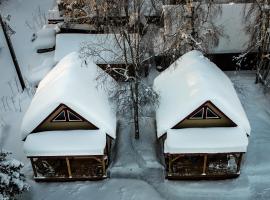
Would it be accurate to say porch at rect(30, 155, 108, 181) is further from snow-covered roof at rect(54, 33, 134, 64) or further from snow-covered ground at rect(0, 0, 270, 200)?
snow-covered roof at rect(54, 33, 134, 64)

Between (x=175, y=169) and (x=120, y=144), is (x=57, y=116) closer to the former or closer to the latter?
(x=120, y=144)

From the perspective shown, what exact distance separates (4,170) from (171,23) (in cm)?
1316

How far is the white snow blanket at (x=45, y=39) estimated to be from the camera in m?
31.8

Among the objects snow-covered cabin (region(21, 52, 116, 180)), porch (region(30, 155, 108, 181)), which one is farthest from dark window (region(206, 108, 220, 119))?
porch (region(30, 155, 108, 181))

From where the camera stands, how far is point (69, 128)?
20.4 m

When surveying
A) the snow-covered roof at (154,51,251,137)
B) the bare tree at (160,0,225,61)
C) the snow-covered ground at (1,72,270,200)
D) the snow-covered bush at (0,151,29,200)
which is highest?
the bare tree at (160,0,225,61)

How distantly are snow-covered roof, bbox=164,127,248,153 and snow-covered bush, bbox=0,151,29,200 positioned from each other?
23.2 feet

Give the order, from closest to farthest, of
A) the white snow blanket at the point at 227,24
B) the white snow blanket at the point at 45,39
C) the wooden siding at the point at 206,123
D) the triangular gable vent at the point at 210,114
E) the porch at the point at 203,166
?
the triangular gable vent at the point at 210,114, the wooden siding at the point at 206,123, the porch at the point at 203,166, the white snow blanket at the point at 227,24, the white snow blanket at the point at 45,39

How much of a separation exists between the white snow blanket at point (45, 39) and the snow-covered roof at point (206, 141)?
15.6 m

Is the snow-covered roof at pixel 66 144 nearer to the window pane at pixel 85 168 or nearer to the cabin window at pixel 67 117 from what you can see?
the cabin window at pixel 67 117

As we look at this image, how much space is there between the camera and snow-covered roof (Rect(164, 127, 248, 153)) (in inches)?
771

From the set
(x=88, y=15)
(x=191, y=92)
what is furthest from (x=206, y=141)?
(x=88, y=15)

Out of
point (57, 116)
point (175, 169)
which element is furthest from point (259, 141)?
point (57, 116)

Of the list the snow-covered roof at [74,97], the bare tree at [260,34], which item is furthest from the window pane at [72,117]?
the bare tree at [260,34]
